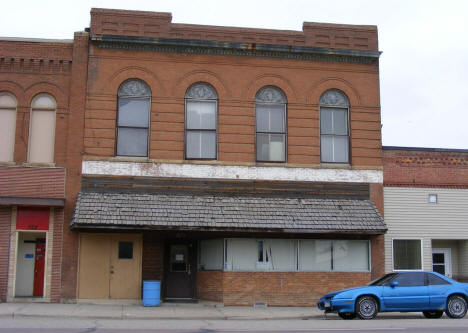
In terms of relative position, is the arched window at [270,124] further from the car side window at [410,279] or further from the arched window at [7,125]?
the arched window at [7,125]

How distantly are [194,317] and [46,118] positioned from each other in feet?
28.1

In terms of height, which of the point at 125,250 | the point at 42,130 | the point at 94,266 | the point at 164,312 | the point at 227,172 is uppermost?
the point at 42,130

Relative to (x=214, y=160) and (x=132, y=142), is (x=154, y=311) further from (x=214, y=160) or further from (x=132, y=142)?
(x=132, y=142)

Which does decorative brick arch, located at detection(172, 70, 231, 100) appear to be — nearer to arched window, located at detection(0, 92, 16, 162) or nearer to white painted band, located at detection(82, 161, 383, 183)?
white painted band, located at detection(82, 161, 383, 183)

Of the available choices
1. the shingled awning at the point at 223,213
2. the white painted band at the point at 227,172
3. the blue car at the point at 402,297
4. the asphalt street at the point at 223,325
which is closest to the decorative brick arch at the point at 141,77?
the white painted band at the point at 227,172

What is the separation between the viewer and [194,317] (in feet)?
56.6

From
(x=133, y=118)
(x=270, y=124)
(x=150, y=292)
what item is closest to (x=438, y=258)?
(x=270, y=124)

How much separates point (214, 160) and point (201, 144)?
2.39ft

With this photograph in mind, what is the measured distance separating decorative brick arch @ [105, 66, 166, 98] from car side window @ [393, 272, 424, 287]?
9.81 meters

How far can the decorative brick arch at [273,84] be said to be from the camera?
21984 millimetres

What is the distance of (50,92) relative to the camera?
20.9 m

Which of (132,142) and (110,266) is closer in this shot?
(110,266)

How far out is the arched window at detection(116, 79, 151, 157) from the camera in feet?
69.4

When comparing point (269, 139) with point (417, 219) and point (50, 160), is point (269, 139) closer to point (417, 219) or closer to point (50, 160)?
point (417, 219)
